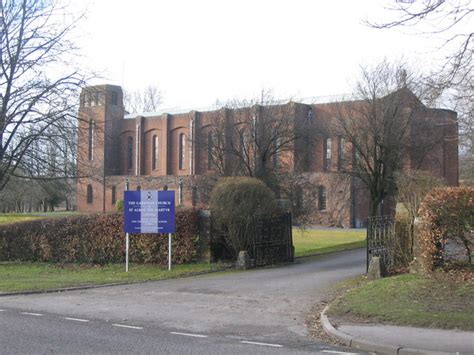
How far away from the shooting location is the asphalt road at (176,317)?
8.24 meters

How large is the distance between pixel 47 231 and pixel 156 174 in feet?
167

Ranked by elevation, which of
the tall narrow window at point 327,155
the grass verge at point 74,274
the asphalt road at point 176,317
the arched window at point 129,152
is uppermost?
the arched window at point 129,152

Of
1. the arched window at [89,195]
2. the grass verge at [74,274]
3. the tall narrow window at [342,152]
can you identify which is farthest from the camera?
the arched window at [89,195]

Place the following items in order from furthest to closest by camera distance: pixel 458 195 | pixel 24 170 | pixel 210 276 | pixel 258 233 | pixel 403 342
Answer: pixel 24 170 → pixel 258 233 → pixel 210 276 → pixel 458 195 → pixel 403 342

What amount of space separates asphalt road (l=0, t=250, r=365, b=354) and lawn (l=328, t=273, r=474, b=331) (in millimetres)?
1041

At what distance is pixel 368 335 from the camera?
8555 millimetres

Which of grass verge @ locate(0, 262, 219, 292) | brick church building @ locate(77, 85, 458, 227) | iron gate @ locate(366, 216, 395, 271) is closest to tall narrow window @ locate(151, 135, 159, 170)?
brick church building @ locate(77, 85, 458, 227)

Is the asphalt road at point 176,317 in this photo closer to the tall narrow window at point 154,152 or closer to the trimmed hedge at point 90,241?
the trimmed hedge at point 90,241

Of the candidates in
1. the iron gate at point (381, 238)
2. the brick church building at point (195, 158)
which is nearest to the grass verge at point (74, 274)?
the iron gate at point (381, 238)

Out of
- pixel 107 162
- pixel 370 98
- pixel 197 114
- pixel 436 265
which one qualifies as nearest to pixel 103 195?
pixel 107 162

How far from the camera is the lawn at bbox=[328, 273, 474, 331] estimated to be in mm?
9336

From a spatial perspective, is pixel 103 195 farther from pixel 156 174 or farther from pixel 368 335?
pixel 368 335

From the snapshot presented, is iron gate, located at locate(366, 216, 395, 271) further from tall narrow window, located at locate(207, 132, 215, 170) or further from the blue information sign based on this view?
tall narrow window, located at locate(207, 132, 215, 170)

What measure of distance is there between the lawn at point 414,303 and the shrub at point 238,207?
7645mm
